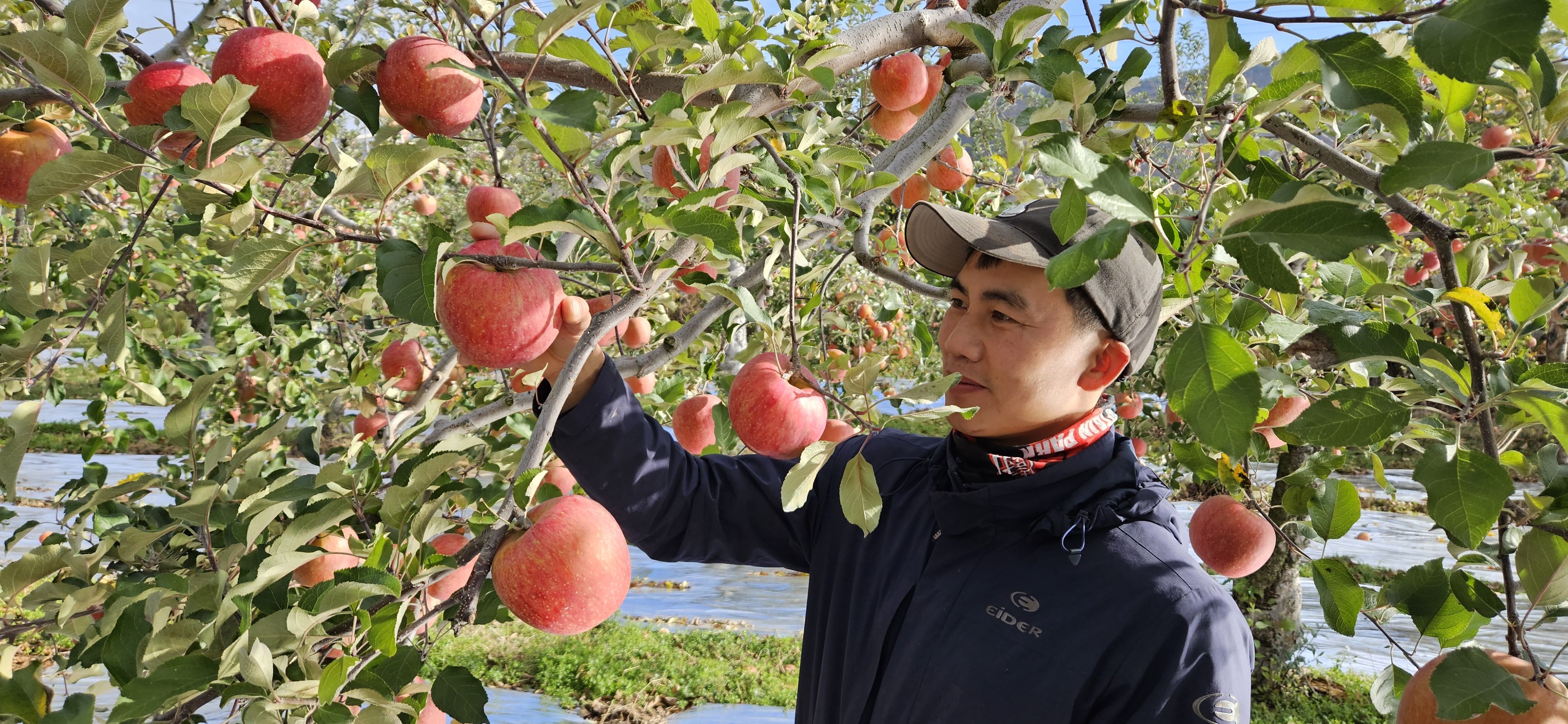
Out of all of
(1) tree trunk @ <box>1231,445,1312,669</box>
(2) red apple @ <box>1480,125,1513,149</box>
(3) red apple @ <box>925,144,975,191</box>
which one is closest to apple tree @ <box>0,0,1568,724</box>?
(3) red apple @ <box>925,144,975,191</box>

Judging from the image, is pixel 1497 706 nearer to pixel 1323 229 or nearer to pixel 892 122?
pixel 1323 229

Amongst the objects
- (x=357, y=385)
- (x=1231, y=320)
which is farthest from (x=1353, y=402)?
(x=357, y=385)

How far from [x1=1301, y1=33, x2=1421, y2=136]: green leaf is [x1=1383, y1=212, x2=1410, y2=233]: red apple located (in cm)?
231

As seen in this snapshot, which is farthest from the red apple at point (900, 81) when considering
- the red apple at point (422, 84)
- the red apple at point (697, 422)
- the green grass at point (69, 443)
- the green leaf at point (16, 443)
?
the green grass at point (69, 443)

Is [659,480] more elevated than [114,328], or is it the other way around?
[114,328]

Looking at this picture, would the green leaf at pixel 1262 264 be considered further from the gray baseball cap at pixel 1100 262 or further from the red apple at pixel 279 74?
the red apple at pixel 279 74

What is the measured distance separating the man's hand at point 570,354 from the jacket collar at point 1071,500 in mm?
538

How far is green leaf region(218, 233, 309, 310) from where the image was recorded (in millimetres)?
858

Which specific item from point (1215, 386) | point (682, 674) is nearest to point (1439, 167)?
point (1215, 386)

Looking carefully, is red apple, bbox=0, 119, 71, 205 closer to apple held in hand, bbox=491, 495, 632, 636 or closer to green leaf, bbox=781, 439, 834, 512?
apple held in hand, bbox=491, 495, 632, 636

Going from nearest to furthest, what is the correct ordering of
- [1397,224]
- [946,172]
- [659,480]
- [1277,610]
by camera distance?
[659,480]
[946,172]
[1397,224]
[1277,610]

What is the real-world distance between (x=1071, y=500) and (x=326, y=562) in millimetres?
1077

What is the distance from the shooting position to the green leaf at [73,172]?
34.7 inches

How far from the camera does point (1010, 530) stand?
49.7 inches
